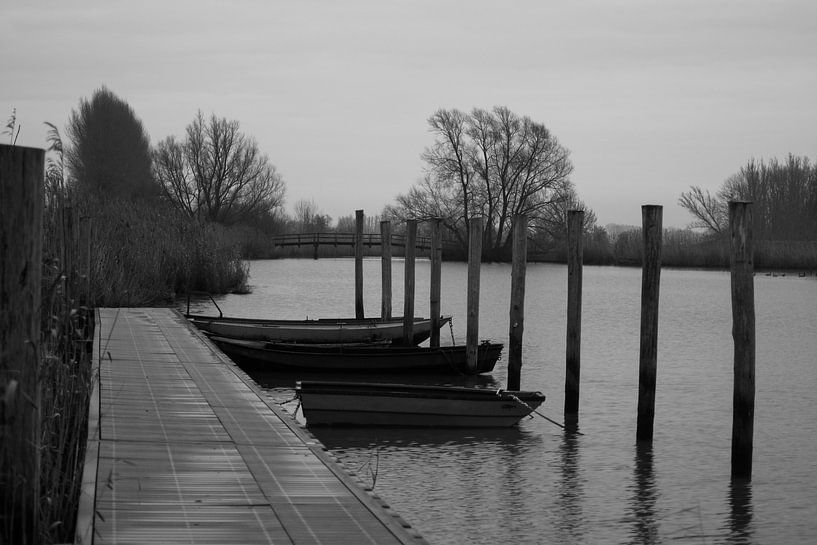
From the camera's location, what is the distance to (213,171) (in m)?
72.1

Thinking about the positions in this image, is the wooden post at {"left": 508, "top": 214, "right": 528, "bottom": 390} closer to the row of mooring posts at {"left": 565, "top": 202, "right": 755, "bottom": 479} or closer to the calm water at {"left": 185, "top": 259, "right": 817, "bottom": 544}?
the calm water at {"left": 185, "top": 259, "right": 817, "bottom": 544}

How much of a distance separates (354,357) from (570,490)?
768 cm

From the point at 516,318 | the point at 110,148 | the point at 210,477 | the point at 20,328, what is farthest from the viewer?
the point at 110,148

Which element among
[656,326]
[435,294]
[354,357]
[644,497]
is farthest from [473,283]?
[644,497]

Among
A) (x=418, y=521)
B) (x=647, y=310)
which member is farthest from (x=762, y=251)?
(x=418, y=521)

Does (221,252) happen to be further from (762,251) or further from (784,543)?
(762,251)

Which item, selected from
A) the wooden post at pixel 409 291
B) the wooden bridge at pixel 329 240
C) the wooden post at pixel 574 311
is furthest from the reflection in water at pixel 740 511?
the wooden bridge at pixel 329 240

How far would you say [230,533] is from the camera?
17.0 feet

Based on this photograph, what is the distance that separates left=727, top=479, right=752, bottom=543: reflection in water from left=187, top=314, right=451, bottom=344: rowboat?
404 inches

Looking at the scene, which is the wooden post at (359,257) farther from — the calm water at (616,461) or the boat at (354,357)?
the boat at (354,357)

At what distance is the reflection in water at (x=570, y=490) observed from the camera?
30.3 ft

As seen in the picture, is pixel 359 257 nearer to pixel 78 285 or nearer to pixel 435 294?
pixel 435 294

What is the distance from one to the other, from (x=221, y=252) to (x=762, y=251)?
36.5 m

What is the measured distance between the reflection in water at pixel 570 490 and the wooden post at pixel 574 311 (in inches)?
31.1
